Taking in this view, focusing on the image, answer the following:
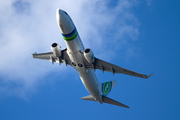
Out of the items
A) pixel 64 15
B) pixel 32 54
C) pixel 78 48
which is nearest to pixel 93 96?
pixel 78 48

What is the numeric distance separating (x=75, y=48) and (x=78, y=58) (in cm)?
174

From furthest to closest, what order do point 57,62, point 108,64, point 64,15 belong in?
point 57,62 < point 108,64 < point 64,15

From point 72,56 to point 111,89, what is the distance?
14.8 m

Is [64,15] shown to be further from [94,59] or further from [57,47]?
[94,59]

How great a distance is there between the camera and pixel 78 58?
32812 millimetres

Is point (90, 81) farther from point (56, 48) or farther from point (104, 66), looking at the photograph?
point (56, 48)

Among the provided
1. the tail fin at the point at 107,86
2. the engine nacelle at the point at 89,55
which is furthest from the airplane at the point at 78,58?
the tail fin at the point at 107,86

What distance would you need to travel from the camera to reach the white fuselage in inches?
1179

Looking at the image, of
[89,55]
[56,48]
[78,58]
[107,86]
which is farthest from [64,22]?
[107,86]

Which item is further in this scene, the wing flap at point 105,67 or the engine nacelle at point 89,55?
the wing flap at point 105,67

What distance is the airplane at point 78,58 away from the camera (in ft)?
99.8

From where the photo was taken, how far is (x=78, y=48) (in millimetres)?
32188

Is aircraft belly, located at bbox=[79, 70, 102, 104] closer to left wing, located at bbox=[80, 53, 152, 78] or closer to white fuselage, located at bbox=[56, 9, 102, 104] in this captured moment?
white fuselage, located at bbox=[56, 9, 102, 104]

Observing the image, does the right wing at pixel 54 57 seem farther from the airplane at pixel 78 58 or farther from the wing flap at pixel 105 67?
the wing flap at pixel 105 67
